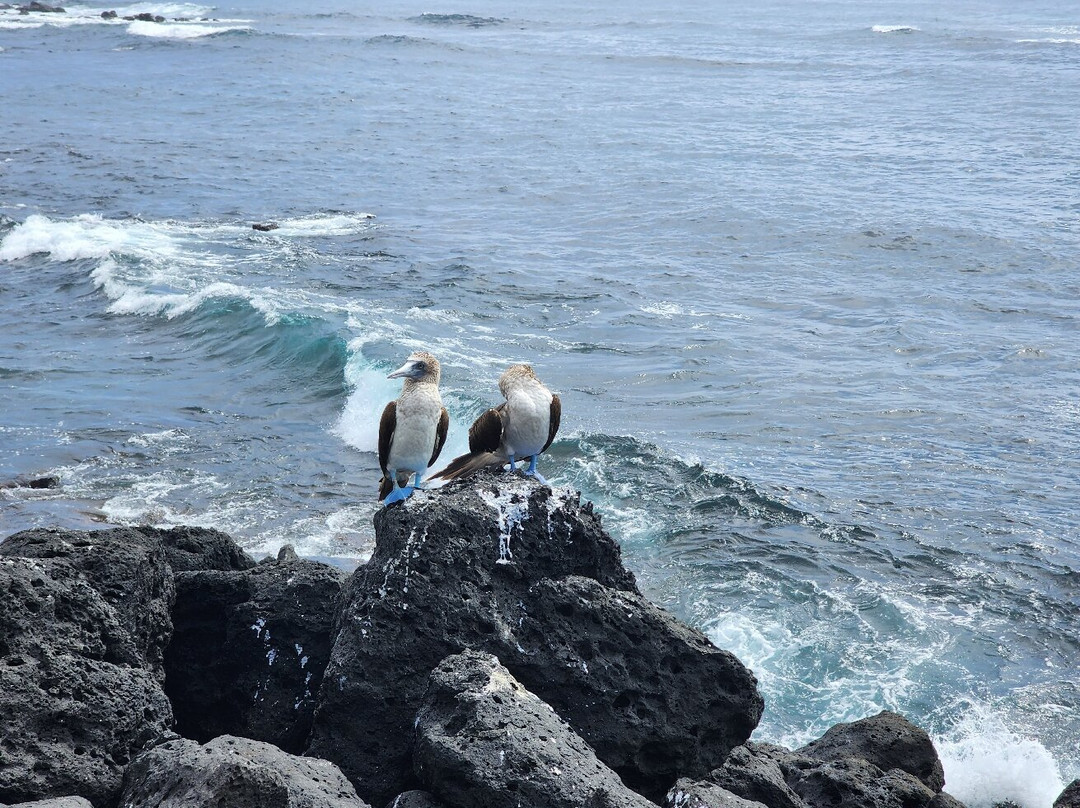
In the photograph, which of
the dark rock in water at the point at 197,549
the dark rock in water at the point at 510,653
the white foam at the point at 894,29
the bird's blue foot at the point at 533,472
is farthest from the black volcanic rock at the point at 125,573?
the white foam at the point at 894,29

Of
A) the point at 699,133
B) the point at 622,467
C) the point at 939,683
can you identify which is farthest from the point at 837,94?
the point at 939,683

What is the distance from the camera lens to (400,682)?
671 centimetres

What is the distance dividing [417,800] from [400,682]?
3.19 ft

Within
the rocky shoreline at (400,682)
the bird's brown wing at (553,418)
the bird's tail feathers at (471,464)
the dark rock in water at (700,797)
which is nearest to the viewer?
the rocky shoreline at (400,682)

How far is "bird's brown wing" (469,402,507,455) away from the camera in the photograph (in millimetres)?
8125

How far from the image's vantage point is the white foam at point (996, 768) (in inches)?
385

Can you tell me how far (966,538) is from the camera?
1404 cm

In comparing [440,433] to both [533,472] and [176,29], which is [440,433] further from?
[176,29]

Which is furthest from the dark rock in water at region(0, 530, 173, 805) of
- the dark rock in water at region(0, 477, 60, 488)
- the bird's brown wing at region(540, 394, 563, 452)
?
the dark rock in water at region(0, 477, 60, 488)

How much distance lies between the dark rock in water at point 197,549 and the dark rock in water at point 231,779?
9.46 ft

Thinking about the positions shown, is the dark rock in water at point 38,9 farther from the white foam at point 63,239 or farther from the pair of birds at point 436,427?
the pair of birds at point 436,427

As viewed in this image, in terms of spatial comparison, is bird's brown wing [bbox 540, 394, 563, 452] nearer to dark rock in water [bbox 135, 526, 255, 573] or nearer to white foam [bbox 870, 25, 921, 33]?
dark rock in water [bbox 135, 526, 255, 573]

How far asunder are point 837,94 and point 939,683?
4121 cm

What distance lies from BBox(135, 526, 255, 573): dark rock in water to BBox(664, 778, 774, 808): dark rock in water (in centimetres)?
398
